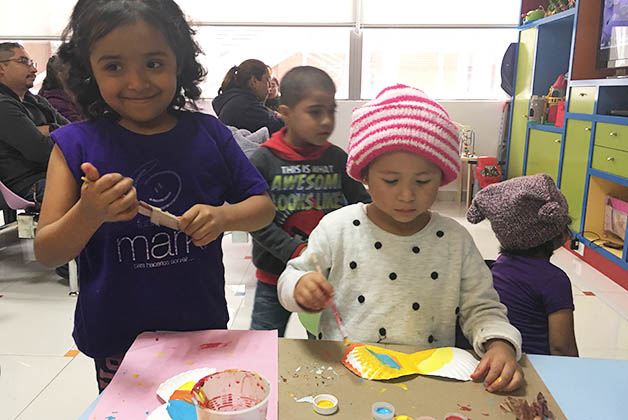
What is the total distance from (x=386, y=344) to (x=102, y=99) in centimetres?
68

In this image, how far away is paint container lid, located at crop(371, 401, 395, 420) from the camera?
26.8 inches

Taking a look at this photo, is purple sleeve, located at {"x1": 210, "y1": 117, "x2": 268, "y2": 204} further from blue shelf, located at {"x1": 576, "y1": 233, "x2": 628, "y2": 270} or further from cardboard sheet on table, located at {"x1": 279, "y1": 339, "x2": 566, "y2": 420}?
blue shelf, located at {"x1": 576, "y1": 233, "x2": 628, "y2": 270}

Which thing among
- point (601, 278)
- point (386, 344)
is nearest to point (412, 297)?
point (386, 344)

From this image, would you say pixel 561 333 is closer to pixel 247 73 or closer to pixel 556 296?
pixel 556 296

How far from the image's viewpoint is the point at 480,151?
5266 mm

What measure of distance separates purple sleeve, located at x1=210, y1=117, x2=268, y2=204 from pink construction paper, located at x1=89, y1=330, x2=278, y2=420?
0.87 feet

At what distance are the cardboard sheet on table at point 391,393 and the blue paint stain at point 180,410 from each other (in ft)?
0.39

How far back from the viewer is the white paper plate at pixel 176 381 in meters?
0.72

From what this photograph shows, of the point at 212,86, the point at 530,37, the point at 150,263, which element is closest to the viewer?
the point at 150,263

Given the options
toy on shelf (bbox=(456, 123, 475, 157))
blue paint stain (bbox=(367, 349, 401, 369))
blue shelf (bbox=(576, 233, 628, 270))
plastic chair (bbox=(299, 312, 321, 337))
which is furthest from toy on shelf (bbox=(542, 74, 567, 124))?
blue paint stain (bbox=(367, 349, 401, 369))

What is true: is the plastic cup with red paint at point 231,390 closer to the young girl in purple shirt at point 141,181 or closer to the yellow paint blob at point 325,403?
the yellow paint blob at point 325,403

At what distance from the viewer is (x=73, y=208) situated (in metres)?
0.76

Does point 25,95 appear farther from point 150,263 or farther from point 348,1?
point 348,1

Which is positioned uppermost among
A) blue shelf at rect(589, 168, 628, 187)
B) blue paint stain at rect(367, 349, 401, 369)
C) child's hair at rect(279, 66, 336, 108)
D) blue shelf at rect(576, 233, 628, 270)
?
child's hair at rect(279, 66, 336, 108)
